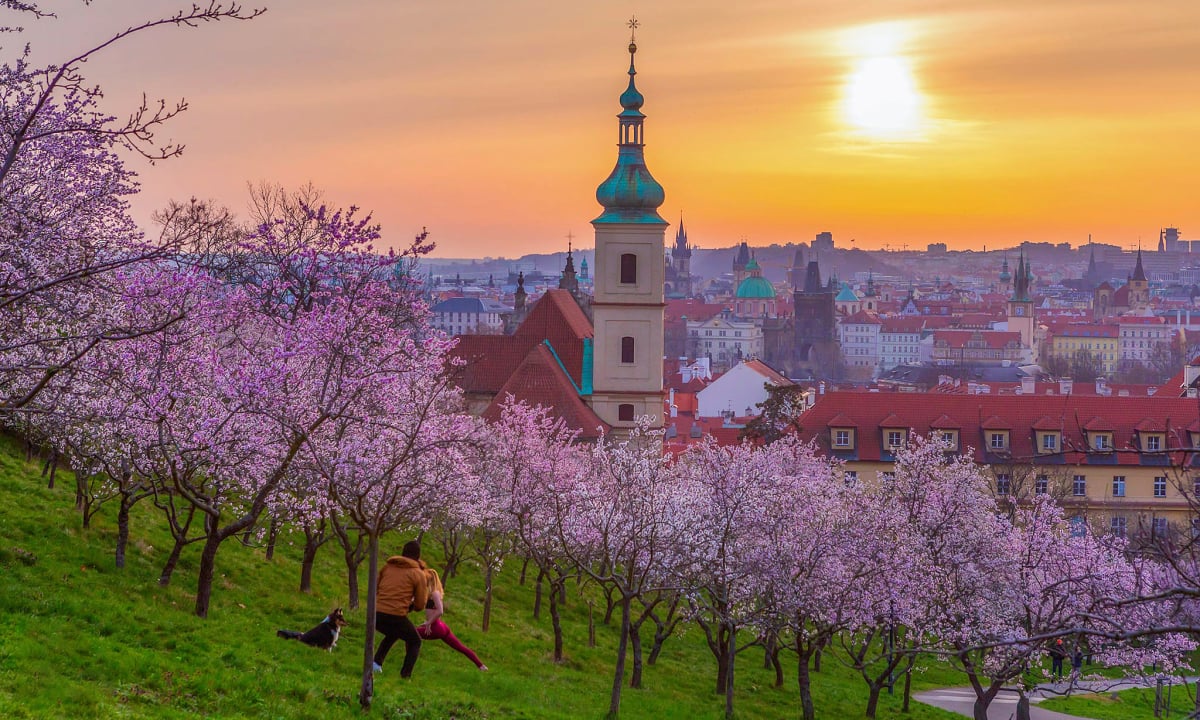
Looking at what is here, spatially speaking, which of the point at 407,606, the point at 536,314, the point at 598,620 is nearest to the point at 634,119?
the point at 536,314

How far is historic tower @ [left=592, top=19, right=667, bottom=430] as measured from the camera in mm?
62500

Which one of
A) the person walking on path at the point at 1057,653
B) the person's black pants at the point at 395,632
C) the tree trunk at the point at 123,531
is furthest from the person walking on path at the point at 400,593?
the person walking on path at the point at 1057,653

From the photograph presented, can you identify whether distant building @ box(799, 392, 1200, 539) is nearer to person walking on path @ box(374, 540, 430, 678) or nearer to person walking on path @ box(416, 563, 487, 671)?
person walking on path @ box(416, 563, 487, 671)

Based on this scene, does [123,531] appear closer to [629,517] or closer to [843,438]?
[629,517]

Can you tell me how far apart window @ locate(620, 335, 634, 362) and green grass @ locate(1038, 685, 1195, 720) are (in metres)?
26.4

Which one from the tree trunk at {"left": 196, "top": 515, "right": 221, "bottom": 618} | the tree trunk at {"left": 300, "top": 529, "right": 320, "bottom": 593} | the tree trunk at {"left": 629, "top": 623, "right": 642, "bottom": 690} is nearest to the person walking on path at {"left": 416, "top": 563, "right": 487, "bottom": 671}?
the tree trunk at {"left": 196, "top": 515, "right": 221, "bottom": 618}

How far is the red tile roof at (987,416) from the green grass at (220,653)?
3174 centimetres

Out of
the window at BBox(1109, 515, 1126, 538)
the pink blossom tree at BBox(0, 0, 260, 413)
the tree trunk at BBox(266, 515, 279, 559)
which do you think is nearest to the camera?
the pink blossom tree at BBox(0, 0, 260, 413)

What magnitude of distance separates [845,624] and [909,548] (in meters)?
2.79

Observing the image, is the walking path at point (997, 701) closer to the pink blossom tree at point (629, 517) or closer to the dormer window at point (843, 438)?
the pink blossom tree at point (629, 517)

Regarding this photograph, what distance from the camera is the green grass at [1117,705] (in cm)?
3847

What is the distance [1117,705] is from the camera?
40938 millimetres

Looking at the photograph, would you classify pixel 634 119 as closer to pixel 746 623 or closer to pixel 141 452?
pixel 746 623

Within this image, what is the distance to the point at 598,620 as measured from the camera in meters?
40.1
